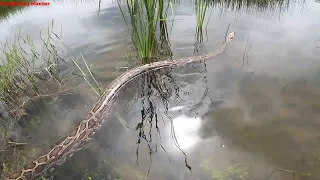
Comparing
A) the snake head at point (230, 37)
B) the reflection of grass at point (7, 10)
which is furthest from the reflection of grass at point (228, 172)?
the reflection of grass at point (7, 10)

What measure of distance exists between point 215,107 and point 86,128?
7.34 ft

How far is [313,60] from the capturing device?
232 inches

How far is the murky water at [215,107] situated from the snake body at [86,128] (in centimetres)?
15

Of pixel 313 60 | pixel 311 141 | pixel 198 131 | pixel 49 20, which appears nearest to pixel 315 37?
pixel 313 60

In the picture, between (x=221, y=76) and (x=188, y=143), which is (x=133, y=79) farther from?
(x=188, y=143)

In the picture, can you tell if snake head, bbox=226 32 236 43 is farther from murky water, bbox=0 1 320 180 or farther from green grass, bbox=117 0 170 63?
green grass, bbox=117 0 170 63

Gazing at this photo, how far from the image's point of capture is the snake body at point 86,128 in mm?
3986

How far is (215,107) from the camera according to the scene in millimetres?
4891

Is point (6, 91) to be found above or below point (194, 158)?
above

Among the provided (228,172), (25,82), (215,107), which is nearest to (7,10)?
(25,82)

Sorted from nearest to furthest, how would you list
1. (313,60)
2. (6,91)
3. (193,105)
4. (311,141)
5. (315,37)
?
(311,141) < (193,105) < (6,91) < (313,60) < (315,37)

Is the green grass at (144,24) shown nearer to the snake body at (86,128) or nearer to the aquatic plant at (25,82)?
the snake body at (86,128)

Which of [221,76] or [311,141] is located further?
[221,76]

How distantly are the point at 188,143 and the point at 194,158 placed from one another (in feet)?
1.03
